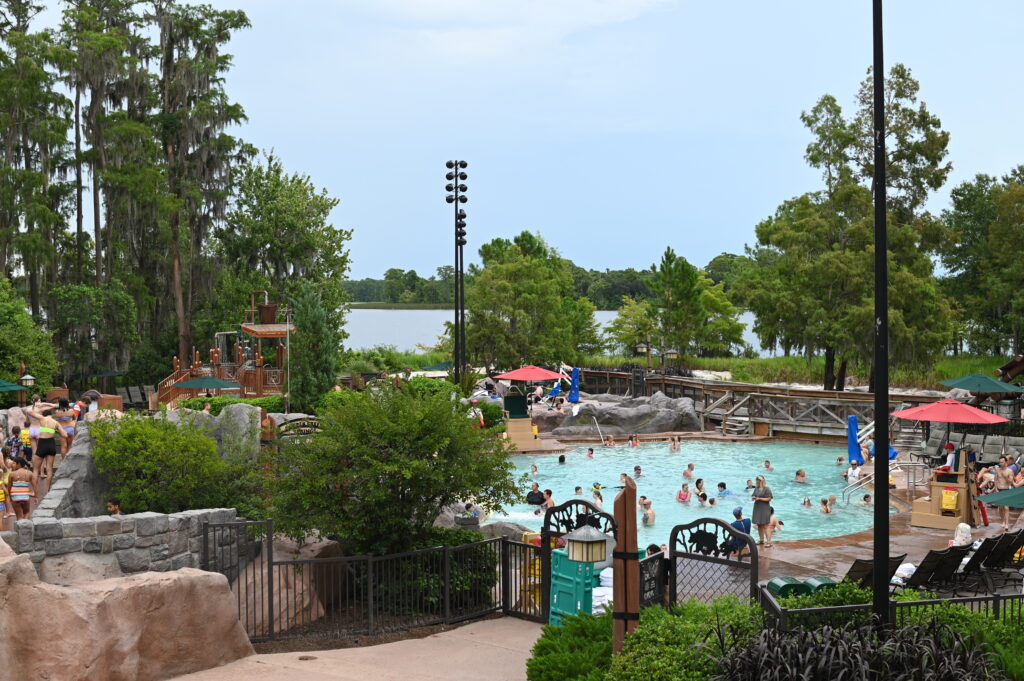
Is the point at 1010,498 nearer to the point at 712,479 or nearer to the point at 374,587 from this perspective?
the point at 374,587

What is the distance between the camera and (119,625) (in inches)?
415

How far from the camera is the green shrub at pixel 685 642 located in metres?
8.00

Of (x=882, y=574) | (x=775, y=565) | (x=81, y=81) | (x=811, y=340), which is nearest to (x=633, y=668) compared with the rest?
(x=882, y=574)

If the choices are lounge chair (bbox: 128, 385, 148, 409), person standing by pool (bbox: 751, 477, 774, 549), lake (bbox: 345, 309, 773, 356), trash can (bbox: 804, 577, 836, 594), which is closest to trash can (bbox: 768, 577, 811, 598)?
trash can (bbox: 804, 577, 836, 594)

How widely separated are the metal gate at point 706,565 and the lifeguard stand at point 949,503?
23.0 ft

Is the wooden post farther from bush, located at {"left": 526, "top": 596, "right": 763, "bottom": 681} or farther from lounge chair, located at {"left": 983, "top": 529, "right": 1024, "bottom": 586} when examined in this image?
lounge chair, located at {"left": 983, "top": 529, "right": 1024, "bottom": 586}

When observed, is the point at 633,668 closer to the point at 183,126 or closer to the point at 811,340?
the point at 811,340

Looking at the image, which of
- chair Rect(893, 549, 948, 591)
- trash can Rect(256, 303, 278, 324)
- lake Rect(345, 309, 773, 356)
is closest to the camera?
chair Rect(893, 549, 948, 591)

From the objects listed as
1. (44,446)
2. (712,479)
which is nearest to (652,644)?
(44,446)

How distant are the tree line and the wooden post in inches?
1414

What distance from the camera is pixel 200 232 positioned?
45.8 m

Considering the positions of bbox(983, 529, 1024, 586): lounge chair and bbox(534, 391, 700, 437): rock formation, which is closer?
bbox(983, 529, 1024, 586): lounge chair

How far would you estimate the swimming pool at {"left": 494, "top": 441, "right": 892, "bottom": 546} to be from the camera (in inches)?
853

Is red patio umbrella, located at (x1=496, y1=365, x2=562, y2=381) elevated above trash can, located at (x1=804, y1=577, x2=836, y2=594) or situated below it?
above
